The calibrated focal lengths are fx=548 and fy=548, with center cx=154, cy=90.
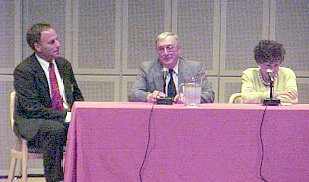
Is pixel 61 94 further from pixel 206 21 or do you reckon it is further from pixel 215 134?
pixel 206 21

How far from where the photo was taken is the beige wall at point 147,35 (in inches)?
209

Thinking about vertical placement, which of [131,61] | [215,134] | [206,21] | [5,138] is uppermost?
[206,21]

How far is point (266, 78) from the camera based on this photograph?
394 cm

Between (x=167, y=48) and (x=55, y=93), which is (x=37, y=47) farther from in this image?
(x=167, y=48)

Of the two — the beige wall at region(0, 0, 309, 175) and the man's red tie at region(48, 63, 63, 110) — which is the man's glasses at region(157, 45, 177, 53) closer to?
the man's red tie at region(48, 63, 63, 110)

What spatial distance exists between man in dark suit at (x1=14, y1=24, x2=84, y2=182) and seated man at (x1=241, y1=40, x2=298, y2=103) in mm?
1284

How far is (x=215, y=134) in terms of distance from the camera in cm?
312

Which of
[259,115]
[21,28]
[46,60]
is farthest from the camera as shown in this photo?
[21,28]

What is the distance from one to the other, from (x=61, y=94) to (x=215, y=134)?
1360 millimetres

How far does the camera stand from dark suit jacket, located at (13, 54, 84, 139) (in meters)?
3.70

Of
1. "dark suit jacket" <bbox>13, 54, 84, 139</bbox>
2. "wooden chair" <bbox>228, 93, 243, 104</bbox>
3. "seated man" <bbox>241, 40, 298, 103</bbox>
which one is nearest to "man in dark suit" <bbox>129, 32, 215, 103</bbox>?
"wooden chair" <bbox>228, 93, 243, 104</bbox>

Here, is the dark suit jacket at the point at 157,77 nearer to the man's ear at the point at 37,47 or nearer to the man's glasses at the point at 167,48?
the man's glasses at the point at 167,48

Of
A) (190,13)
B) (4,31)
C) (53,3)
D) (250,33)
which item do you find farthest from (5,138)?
(250,33)

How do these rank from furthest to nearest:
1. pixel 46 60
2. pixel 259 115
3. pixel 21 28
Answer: pixel 21 28 < pixel 46 60 < pixel 259 115
